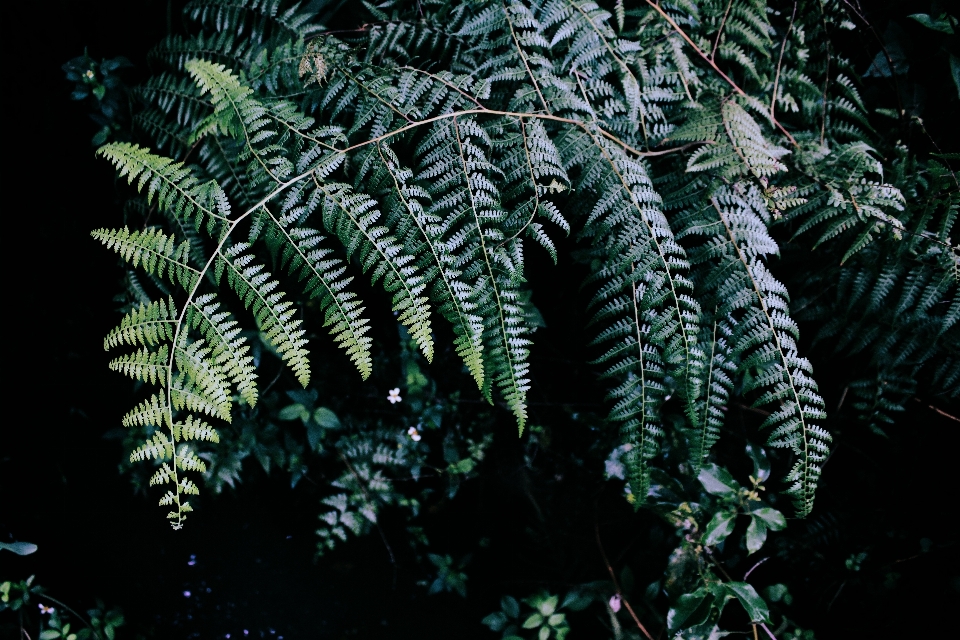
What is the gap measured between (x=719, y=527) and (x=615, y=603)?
47 centimetres

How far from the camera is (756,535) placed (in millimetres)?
1429

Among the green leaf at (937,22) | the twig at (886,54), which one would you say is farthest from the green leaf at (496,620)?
the green leaf at (937,22)

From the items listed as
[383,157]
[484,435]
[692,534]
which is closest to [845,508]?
[692,534]

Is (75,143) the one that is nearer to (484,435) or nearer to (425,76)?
(425,76)

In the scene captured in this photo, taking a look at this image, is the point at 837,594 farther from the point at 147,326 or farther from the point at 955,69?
the point at 147,326

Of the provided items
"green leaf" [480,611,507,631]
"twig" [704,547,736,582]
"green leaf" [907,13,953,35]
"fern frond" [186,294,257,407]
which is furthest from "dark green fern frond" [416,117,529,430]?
"green leaf" [907,13,953,35]

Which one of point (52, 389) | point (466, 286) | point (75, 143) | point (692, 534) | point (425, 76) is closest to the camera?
point (466, 286)

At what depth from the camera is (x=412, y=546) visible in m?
1.95

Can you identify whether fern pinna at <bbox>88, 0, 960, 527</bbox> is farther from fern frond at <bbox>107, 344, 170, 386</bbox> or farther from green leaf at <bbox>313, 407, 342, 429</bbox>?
green leaf at <bbox>313, 407, 342, 429</bbox>

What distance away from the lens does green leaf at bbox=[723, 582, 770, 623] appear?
1334mm

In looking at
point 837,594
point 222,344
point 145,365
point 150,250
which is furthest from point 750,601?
point 150,250

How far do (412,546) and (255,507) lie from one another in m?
0.58

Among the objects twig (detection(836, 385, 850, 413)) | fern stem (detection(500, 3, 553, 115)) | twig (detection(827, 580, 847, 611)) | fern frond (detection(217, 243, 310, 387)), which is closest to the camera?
fern frond (detection(217, 243, 310, 387))

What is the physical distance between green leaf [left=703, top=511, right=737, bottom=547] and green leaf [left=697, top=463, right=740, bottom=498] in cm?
5
